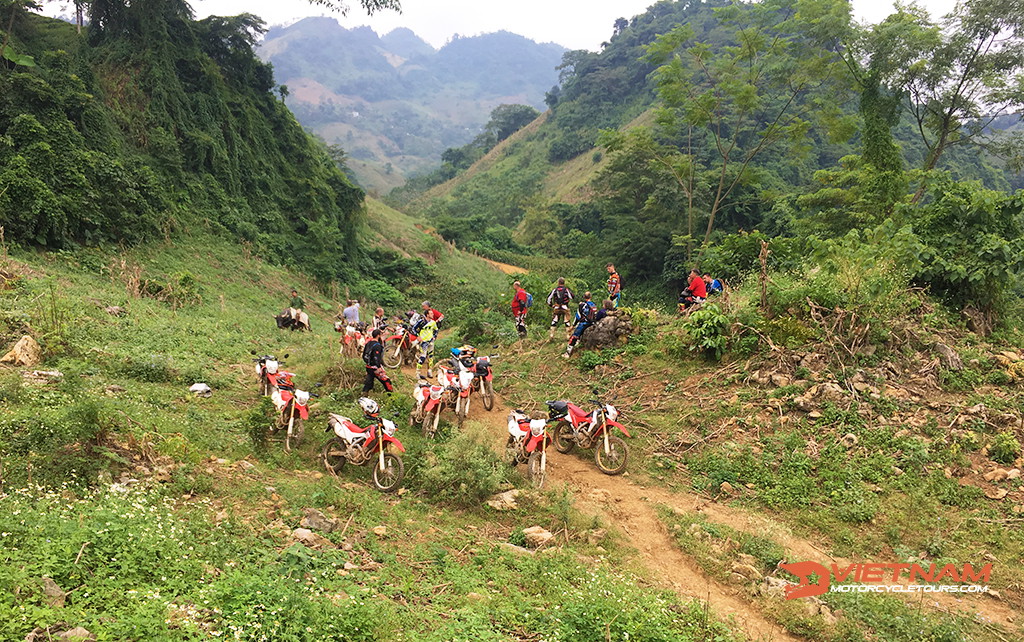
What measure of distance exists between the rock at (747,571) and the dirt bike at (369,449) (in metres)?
4.20

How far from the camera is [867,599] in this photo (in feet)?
17.6

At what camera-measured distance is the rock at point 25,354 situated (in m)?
7.74

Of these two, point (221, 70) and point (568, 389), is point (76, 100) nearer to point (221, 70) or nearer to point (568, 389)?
point (221, 70)

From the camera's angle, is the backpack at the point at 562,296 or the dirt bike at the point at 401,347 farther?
the backpack at the point at 562,296

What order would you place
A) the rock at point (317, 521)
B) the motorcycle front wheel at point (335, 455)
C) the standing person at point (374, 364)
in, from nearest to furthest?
the rock at point (317, 521)
the motorcycle front wheel at point (335, 455)
the standing person at point (374, 364)

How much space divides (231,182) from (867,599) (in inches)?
984

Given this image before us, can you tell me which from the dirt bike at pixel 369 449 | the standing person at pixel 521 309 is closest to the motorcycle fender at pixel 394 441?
the dirt bike at pixel 369 449

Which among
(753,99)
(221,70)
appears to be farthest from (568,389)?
(221,70)

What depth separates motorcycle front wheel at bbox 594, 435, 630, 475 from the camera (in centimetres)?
819

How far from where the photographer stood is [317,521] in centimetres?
554

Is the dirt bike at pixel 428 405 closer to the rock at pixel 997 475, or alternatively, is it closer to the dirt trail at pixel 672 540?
the dirt trail at pixel 672 540

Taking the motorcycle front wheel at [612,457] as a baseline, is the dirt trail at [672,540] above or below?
below

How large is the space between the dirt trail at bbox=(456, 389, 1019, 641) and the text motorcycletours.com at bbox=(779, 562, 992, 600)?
0.55ft

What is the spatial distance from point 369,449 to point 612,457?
3.64m
